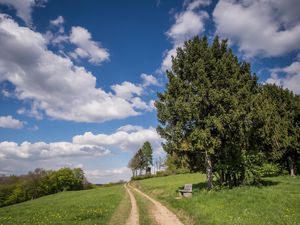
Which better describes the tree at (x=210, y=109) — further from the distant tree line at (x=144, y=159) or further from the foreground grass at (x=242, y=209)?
the distant tree line at (x=144, y=159)

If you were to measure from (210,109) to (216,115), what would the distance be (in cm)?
109

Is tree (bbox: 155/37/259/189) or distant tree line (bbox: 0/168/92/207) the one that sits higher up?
tree (bbox: 155/37/259/189)

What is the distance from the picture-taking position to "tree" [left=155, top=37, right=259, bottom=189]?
25.4 m

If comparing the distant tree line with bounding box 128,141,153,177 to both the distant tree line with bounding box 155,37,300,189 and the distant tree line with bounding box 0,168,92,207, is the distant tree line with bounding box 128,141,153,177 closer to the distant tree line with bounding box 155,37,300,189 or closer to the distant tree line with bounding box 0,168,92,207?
the distant tree line with bounding box 0,168,92,207

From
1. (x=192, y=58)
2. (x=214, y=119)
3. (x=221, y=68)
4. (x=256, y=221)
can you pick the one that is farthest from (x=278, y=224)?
(x=192, y=58)

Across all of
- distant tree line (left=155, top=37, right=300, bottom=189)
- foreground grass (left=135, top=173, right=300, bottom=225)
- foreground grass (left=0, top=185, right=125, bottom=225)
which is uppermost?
distant tree line (left=155, top=37, right=300, bottom=189)

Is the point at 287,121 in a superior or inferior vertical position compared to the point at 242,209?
superior

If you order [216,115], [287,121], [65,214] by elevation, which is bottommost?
[65,214]

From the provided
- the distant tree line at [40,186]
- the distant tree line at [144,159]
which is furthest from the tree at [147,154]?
the distant tree line at [40,186]

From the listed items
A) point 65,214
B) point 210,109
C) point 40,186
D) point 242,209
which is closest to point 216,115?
point 210,109

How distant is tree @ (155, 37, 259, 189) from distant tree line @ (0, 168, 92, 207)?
91.0 meters

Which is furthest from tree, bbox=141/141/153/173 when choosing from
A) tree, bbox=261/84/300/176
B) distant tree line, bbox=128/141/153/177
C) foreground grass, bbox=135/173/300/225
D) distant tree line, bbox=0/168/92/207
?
foreground grass, bbox=135/173/300/225

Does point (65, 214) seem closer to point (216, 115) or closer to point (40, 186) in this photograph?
point (216, 115)

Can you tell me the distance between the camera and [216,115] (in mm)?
25875
